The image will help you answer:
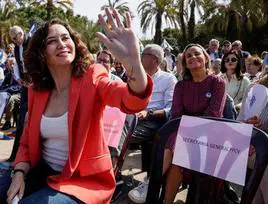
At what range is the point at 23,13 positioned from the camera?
44625 mm

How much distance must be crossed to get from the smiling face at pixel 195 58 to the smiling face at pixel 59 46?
5.48 ft

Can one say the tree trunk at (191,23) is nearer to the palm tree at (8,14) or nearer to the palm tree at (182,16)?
the palm tree at (182,16)

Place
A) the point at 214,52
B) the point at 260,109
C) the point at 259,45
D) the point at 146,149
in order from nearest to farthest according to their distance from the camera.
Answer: the point at 260,109 < the point at 146,149 < the point at 214,52 < the point at 259,45

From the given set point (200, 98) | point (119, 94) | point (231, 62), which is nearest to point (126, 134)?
point (200, 98)

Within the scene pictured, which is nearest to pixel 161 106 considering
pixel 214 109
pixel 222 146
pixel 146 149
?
pixel 146 149

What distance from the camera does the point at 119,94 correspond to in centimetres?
200

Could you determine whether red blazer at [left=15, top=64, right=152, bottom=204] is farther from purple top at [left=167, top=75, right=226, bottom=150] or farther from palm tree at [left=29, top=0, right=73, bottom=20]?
palm tree at [left=29, top=0, right=73, bottom=20]

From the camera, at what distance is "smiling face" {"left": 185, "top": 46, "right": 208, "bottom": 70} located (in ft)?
12.3

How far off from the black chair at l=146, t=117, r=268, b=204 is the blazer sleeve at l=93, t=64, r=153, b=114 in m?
0.44

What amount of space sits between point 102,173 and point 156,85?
8.47 feet

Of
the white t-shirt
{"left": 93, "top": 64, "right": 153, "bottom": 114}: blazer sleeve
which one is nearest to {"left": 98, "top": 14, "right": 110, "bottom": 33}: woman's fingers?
{"left": 93, "top": 64, "right": 153, "bottom": 114}: blazer sleeve

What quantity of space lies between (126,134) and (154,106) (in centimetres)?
129

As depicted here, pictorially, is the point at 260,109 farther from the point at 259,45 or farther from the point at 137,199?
the point at 259,45

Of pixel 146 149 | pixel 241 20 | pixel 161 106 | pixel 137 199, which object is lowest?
pixel 137 199
